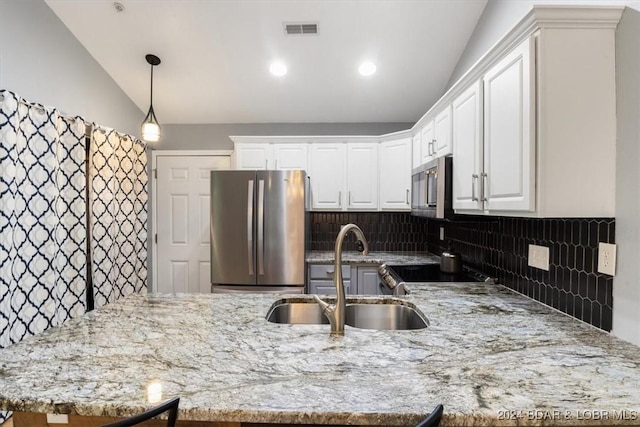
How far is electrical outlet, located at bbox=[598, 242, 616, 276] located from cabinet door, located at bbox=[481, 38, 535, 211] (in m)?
0.32

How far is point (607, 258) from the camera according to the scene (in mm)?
1305

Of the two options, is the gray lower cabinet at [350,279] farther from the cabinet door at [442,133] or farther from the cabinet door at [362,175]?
the cabinet door at [442,133]

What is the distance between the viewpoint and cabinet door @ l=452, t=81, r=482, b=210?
1727mm

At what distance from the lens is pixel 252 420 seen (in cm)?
77

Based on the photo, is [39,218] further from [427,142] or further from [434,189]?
[427,142]


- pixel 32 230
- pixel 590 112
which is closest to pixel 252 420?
pixel 590 112

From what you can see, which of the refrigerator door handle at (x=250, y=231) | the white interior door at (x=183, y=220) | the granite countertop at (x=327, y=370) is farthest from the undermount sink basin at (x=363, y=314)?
the white interior door at (x=183, y=220)

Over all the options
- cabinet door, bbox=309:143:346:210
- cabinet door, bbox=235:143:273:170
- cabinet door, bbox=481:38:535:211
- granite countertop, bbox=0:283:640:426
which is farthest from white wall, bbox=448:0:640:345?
cabinet door, bbox=235:143:273:170

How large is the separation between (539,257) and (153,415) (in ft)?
5.90

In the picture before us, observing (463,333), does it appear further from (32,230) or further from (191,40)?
(191,40)

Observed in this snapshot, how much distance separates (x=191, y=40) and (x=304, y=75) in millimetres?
1040

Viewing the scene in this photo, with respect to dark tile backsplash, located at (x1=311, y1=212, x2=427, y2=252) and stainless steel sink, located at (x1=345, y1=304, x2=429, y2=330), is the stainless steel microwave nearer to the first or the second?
stainless steel sink, located at (x1=345, y1=304, x2=429, y2=330)

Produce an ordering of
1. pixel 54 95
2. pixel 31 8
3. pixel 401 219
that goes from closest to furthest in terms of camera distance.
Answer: pixel 31 8 < pixel 54 95 < pixel 401 219

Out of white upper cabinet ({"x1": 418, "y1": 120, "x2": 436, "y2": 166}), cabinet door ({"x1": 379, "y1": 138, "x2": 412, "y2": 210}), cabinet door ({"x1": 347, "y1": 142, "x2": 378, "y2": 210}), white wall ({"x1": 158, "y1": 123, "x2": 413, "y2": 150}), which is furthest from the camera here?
white wall ({"x1": 158, "y1": 123, "x2": 413, "y2": 150})
